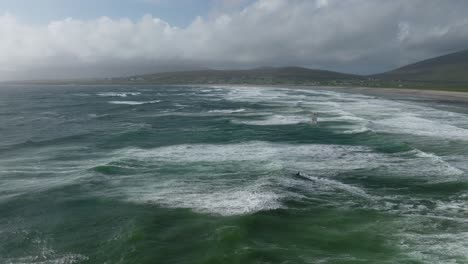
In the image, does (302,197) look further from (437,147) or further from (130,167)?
(437,147)

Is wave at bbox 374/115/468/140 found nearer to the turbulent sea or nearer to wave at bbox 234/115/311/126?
the turbulent sea

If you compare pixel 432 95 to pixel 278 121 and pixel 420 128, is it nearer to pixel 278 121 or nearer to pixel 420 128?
pixel 278 121

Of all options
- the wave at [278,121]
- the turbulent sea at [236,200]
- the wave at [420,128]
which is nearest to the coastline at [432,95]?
the wave at [420,128]

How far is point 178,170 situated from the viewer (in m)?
26.8

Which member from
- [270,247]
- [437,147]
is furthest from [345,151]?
[270,247]

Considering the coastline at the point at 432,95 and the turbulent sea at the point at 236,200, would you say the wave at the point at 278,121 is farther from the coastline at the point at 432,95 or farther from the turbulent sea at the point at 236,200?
the coastline at the point at 432,95

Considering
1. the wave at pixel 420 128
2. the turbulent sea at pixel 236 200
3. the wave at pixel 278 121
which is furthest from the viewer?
the wave at pixel 278 121

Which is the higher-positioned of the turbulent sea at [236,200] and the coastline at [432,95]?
the coastline at [432,95]

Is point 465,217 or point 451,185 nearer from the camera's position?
point 465,217

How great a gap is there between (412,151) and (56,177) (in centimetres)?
2508

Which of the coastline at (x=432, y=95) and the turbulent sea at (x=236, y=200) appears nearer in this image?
the turbulent sea at (x=236, y=200)

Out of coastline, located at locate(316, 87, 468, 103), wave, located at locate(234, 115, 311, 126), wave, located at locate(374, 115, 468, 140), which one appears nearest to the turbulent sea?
wave, located at locate(374, 115, 468, 140)

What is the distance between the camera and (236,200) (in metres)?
20.3

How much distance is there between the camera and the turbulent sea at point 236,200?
15086mm
